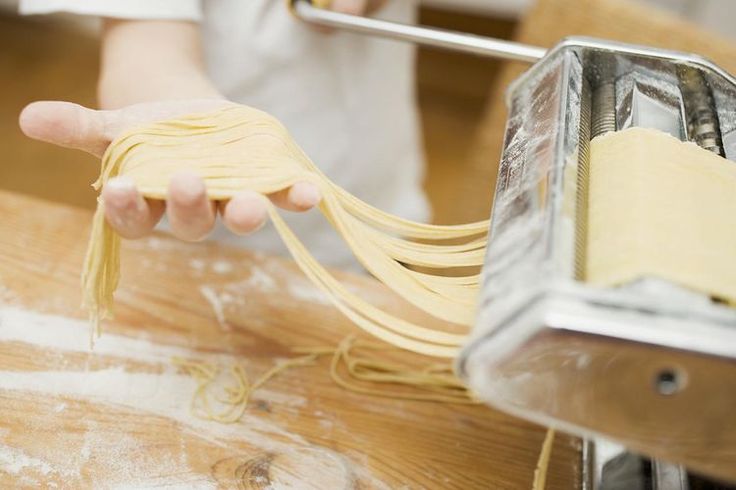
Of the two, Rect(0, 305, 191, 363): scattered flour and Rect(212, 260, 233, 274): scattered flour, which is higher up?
Rect(212, 260, 233, 274): scattered flour

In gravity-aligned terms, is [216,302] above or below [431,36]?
below

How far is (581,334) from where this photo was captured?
0.42 meters

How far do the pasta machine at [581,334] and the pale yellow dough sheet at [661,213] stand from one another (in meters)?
0.01

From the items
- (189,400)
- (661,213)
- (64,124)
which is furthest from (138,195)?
(661,213)

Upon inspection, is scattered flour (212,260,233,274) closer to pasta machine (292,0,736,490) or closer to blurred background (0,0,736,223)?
pasta machine (292,0,736,490)

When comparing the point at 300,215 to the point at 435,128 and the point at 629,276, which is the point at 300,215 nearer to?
the point at 629,276

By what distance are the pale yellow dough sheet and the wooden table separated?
289mm

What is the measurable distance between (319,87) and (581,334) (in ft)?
2.11

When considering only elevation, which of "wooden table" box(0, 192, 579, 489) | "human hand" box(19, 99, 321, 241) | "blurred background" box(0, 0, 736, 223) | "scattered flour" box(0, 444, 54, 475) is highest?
"blurred background" box(0, 0, 736, 223)

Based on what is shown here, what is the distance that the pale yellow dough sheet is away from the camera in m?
0.47

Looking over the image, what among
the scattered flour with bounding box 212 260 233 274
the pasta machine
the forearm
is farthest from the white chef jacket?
the pasta machine

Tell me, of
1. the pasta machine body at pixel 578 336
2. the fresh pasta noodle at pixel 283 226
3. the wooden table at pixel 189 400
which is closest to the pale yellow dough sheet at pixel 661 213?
the pasta machine body at pixel 578 336

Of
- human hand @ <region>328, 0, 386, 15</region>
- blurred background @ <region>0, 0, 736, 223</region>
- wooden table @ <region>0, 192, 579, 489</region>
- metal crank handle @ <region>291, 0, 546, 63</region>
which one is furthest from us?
blurred background @ <region>0, 0, 736, 223</region>

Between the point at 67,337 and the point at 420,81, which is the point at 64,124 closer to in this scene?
the point at 67,337
